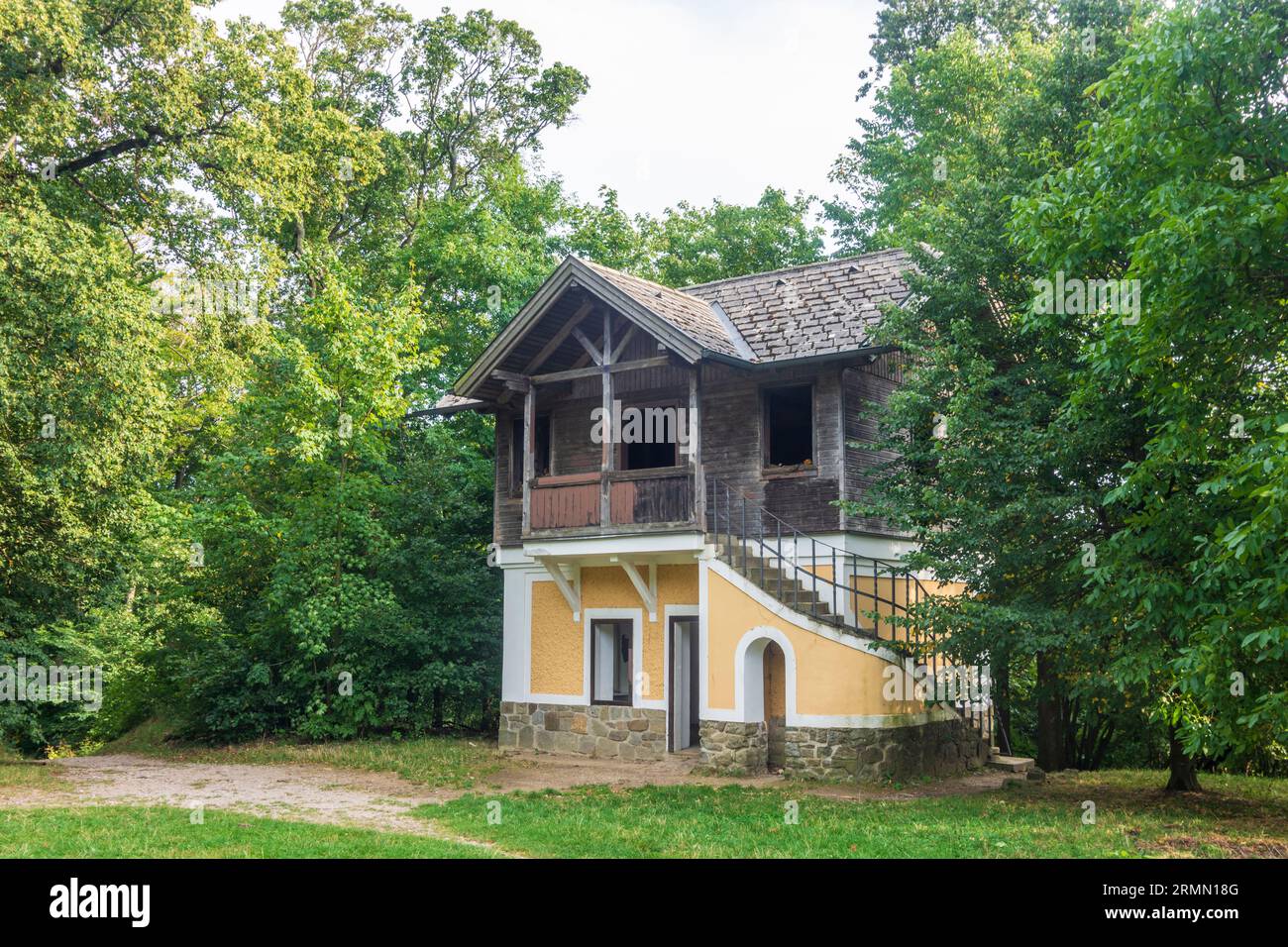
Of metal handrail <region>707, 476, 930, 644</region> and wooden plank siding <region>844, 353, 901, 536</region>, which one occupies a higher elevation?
wooden plank siding <region>844, 353, 901, 536</region>

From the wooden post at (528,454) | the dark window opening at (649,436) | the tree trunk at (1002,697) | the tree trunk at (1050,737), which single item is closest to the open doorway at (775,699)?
the tree trunk at (1002,697)

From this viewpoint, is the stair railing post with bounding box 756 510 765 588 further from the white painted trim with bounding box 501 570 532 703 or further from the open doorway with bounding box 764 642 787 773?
the white painted trim with bounding box 501 570 532 703

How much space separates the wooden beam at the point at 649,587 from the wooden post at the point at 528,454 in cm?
177

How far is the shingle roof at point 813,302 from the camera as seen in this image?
1775cm

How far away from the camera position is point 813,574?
53.0ft

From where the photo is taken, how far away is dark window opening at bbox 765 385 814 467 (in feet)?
60.0

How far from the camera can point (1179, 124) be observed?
1138 centimetres

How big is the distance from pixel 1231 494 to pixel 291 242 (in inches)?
1063

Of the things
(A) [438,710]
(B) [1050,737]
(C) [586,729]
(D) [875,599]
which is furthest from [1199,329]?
(A) [438,710]

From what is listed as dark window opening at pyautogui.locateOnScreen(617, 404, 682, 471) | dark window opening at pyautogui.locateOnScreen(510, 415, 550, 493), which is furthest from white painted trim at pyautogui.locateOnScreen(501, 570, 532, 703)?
dark window opening at pyautogui.locateOnScreen(617, 404, 682, 471)
